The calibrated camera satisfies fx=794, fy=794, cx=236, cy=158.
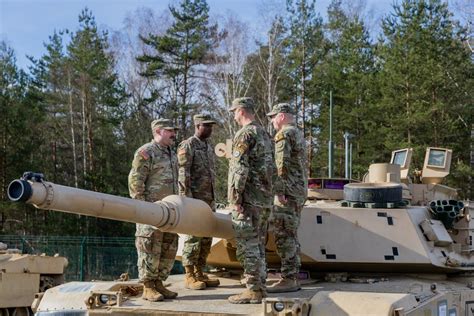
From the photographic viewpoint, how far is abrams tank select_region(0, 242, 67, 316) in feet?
54.4

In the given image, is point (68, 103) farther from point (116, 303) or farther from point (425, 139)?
point (116, 303)

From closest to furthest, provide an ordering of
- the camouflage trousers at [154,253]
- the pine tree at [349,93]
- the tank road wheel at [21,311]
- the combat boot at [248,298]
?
1. the combat boot at [248,298]
2. the camouflage trousers at [154,253]
3. the tank road wheel at [21,311]
4. the pine tree at [349,93]

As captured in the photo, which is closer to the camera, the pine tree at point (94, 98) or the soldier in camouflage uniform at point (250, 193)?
the soldier in camouflage uniform at point (250, 193)

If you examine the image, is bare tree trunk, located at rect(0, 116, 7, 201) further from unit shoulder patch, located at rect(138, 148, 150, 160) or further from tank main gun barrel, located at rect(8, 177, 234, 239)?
tank main gun barrel, located at rect(8, 177, 234, 239)

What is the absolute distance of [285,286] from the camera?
830 cm

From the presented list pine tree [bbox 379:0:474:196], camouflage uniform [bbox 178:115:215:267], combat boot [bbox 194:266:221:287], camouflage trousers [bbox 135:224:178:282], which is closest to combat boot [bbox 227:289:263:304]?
camouflage trousers [bbox 135:224:178:282]

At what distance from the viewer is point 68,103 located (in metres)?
39.0

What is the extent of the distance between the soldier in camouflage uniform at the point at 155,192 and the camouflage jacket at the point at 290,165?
116cm

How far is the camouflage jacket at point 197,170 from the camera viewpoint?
901 centimetres

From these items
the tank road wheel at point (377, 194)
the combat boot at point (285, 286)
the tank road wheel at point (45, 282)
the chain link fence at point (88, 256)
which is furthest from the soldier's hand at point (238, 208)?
the chain link fence at point (88, 256)

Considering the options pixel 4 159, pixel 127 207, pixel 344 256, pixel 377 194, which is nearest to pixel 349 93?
pixel 4 159

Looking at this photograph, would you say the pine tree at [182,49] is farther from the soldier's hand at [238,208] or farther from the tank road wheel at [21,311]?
the soldier's hand at [238,208]

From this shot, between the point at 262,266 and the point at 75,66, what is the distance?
1194 inches

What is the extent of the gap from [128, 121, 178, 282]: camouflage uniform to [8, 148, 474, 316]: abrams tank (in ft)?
1.21
